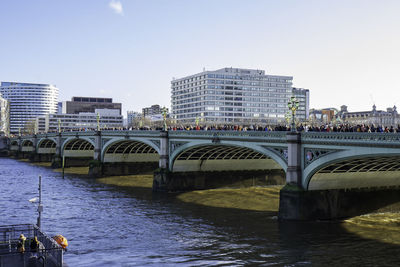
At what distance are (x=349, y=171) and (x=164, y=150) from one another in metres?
23.6

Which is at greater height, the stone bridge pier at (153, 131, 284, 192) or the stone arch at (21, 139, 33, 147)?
the stone arch at (21, 139, 33, 147)

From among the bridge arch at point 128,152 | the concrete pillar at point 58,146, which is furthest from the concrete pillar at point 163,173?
the concrete pillar at point 58,146

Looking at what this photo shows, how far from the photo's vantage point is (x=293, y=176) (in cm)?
3400

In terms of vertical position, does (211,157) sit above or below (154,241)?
above

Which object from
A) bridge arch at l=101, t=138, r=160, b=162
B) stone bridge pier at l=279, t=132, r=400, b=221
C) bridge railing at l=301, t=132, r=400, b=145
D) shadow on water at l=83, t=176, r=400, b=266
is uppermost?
bridge railing at l=301, t=132, r=400, b=145

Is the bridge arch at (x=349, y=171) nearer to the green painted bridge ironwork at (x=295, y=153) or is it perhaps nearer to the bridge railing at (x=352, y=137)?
the green painted bridge ironwork at (x=295, y=153)

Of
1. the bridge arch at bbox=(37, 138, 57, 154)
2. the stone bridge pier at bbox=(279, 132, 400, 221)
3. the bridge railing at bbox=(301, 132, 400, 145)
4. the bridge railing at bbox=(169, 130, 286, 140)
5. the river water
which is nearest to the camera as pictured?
the river water

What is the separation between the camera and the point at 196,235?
29.9 metres

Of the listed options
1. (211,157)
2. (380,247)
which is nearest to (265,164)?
(211,157)

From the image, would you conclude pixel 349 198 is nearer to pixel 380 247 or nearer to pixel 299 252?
pixel 380 247

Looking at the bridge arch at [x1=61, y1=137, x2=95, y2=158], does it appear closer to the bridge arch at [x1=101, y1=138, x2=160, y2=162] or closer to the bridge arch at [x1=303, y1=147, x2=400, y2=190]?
the bridge arch at [x1=101, y1=138, x2=160, y2=162]

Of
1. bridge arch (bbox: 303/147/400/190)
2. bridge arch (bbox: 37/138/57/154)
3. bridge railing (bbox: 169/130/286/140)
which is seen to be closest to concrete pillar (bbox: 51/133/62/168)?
bridge arch (bbox: 37/138/57/154)

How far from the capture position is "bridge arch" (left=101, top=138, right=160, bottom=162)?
232ft

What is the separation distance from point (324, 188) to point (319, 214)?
224 cm
